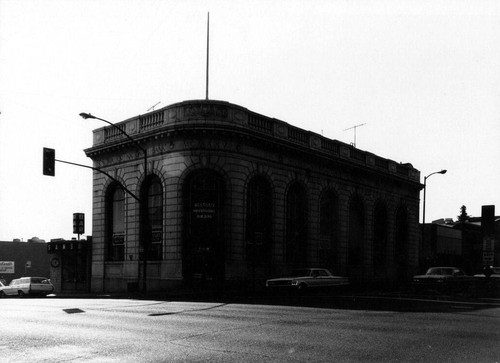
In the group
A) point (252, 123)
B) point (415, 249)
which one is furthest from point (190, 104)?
point (415, 249)

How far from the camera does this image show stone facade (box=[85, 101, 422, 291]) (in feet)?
109

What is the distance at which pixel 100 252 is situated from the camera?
39156 millimetres

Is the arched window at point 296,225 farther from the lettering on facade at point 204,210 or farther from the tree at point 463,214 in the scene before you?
the tree at point 463,214

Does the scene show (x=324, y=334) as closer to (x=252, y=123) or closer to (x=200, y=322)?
(x=200, y=322)

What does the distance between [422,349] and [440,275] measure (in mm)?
A: 21679

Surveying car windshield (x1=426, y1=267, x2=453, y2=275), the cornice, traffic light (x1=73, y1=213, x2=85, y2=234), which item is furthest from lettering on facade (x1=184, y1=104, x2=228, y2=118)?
car windshield (x1=426, y1=267, x2=453, y2=275)

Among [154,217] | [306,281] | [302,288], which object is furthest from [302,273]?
[154,217]

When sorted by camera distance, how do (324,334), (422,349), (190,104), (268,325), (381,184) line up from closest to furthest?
(422,349)
(324,334)
(268,325)
(190,104)
(381,184)

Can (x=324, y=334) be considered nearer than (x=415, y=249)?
Yes

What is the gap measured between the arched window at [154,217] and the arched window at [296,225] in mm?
9096

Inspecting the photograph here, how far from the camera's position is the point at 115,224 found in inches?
1538

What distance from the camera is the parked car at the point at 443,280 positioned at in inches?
1154

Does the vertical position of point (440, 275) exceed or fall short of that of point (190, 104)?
it falls short

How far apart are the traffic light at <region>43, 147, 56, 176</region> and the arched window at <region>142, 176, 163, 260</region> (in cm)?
897
